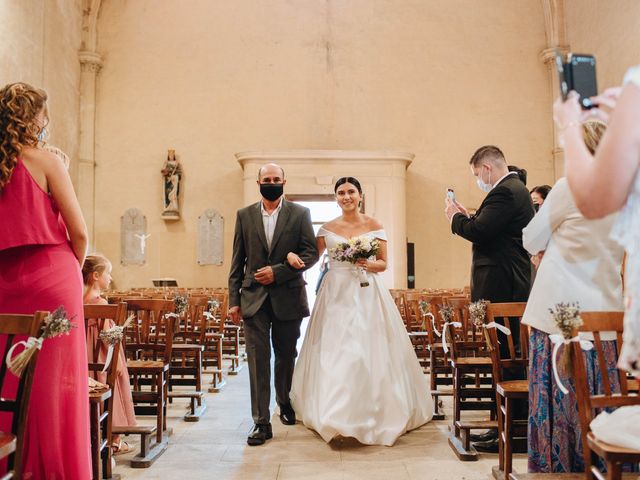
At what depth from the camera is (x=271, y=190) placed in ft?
16.0

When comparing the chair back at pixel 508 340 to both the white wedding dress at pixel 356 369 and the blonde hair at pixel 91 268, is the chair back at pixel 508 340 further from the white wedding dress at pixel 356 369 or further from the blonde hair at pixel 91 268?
the blonde hair at pixel 91 268

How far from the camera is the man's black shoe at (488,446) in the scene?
4277 millimetres

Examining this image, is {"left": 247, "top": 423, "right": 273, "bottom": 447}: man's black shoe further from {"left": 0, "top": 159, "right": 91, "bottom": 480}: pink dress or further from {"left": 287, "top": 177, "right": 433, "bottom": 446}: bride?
{"left": 0, "top": 159, "right": 91, "bottom": 480}: pink dress

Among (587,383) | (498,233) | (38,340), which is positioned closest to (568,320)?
(587,383)

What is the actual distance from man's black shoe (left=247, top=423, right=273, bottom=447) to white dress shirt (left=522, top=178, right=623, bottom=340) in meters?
2.30

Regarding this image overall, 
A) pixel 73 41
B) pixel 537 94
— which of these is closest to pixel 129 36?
pixel 73 41

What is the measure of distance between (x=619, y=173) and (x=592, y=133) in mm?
953

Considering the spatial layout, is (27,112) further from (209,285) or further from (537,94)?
(537,94)

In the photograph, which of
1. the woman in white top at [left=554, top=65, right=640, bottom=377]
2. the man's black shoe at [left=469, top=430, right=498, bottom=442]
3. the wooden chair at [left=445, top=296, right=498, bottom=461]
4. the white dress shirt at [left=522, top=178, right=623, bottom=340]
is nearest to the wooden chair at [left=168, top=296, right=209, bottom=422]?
the wooden chair at [left=445, top=296, right=498, bottom=461]

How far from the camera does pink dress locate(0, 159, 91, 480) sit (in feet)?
8.77

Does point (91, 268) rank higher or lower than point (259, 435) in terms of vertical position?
higher

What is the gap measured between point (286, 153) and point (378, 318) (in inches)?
405

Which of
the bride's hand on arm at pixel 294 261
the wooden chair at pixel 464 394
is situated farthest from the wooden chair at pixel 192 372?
the wooden chair at pixel 464 394

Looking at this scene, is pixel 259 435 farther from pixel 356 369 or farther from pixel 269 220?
pixel 269 220
